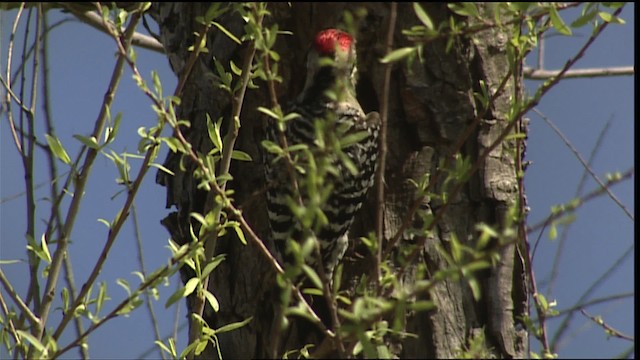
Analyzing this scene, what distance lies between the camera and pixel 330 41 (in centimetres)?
148

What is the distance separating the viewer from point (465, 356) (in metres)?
0.93

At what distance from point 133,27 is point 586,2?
0.63 m

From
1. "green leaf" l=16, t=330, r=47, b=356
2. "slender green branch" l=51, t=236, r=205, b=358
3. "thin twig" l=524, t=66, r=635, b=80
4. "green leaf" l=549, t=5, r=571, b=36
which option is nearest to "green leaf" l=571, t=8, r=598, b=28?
"green leaf" l=549, t=5, r=571, b=36

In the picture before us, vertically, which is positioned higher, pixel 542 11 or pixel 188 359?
pixel 542 11

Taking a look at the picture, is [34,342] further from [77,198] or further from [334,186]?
[334,186]

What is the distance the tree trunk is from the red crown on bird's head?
7 cm

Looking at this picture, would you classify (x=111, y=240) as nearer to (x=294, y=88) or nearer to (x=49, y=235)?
(x=49, y=235)

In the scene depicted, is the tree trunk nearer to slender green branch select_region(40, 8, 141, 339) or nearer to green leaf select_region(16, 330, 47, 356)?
slender green branch select_region(40, 8, 141, 339)

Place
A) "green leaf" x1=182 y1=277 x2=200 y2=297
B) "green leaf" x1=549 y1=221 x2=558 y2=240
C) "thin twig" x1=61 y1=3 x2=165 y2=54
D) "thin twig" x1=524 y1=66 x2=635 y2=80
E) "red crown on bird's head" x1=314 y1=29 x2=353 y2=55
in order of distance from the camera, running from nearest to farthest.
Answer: "green leaf" x1=549 y1=221 x2=558 y2=240 < "green leaf" x1=182 y1=277 x2=200 y2=297 < "red crown on bird's head" x1=314 y1=29 x2=353 y2=55 < "thin twig" x1=61 y1=3 x2=165 y2=54 < "thin twig" x1=524 y1=66 x2=635 y2=80

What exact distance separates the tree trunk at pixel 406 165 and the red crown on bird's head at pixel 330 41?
67 mm

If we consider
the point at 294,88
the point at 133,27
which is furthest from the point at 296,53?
the point at 133,27

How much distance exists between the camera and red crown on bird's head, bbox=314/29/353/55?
4.91 ft

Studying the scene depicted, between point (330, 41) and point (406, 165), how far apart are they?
0.28m

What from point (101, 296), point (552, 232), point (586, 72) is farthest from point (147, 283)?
point (586, 72)
